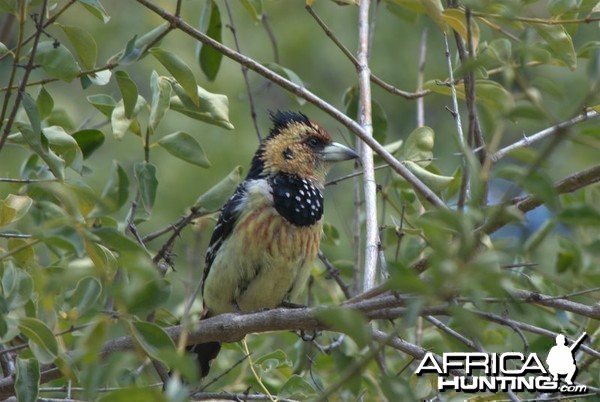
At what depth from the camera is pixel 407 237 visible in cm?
356

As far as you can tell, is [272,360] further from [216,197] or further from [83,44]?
[83,44]

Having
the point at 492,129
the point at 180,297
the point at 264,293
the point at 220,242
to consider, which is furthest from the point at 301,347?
the point at 180,297

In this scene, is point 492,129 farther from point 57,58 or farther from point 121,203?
point 57,58

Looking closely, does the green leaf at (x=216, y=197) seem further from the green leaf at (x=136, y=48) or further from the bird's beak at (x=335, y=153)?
the bird's beak at (x=335, y=153)

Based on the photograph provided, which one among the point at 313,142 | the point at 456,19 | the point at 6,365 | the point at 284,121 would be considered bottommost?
the point at 6,365

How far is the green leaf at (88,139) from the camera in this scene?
287 centimetres

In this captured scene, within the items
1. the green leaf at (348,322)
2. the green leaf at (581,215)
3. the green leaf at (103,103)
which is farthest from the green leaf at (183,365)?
the green leaf at (103,103)

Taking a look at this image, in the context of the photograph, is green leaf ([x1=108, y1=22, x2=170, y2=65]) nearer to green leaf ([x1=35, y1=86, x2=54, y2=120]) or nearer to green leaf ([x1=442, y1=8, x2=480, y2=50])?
green leaf ([x1=35, y1=86, x2=54, y2=120])

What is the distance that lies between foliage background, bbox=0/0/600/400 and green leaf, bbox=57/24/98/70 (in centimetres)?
7

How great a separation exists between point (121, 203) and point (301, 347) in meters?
1.79

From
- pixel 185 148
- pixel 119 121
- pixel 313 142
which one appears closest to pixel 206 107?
pixel 185 148

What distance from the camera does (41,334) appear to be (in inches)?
78.4

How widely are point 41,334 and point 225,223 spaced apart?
1.71 meters

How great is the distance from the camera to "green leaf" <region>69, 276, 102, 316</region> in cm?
251
